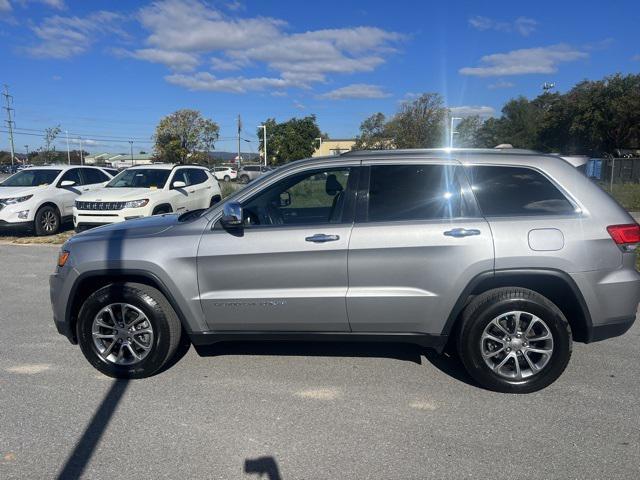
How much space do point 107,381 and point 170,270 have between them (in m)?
1.10

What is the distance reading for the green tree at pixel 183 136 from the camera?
5312 centimetres

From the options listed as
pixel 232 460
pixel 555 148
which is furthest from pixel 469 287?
pixel 555 148

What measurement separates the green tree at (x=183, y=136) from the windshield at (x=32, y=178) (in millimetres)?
41017

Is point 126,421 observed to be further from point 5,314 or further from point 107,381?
point 5,314

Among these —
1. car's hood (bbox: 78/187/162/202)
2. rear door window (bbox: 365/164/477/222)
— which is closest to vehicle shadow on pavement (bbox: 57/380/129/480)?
rear door window (bbox: 365/164/477/222)

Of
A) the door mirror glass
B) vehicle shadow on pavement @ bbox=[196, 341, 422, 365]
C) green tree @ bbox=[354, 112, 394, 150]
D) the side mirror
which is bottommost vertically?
vehicle shadow on pavement @ bbox=[196, 341, 422, 365]

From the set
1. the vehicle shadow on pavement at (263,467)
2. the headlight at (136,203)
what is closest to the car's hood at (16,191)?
the headlight at (136,203)

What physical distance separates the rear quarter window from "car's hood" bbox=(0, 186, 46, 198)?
1114 cm

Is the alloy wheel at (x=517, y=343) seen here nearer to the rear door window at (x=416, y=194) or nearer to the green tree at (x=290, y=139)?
the rear door window at (x=416, y=194)

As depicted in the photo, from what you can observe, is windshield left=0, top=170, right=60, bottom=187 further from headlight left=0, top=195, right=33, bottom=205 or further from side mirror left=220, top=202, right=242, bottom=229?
side mirror left=220, top=202, right=242, bottom=229

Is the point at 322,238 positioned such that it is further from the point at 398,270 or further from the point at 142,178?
the point at 142,178

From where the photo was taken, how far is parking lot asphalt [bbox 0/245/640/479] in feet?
9.68

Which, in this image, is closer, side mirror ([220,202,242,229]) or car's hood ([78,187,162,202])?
side mirror ([220,202,242,229])

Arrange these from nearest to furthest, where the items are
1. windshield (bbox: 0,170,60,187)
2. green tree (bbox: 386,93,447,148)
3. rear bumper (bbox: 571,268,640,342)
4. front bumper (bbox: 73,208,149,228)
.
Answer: rear bumper (bbox: 571,268,640,342) < front bumper (bbox: 73,208,149,228) < windshield (bbox: 0,170,60,187) < green tree (bbox: 386,93,447,148)
